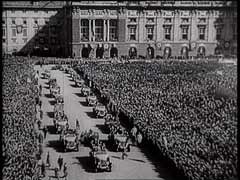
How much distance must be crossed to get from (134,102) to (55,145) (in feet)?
13.6

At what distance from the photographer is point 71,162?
1111cm

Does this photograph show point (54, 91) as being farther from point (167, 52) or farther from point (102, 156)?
point (102, 156)

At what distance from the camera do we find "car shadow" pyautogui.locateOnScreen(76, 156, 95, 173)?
1062cm

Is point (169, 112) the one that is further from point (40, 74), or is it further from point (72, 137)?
point (40, 74)

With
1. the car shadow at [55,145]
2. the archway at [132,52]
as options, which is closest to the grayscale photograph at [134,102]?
the car shadow at [55,145]

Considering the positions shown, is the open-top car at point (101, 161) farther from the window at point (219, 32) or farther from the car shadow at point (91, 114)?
the window at point (219, 32)

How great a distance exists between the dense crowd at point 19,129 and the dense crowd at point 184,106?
→ 273 centimetres

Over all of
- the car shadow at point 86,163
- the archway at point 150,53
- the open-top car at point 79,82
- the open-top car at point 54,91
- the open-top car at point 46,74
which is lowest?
the car shadow at point 86,163

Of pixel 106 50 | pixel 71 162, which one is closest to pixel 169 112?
pixel 106 50

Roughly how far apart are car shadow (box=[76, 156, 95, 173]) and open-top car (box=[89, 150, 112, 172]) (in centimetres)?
11

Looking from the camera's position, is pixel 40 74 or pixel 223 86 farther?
pixel 40 74

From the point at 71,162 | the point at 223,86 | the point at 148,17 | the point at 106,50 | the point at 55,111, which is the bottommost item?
the point at 71,162

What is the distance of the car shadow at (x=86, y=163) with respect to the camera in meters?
10.6

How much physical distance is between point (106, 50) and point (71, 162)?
496 cm
